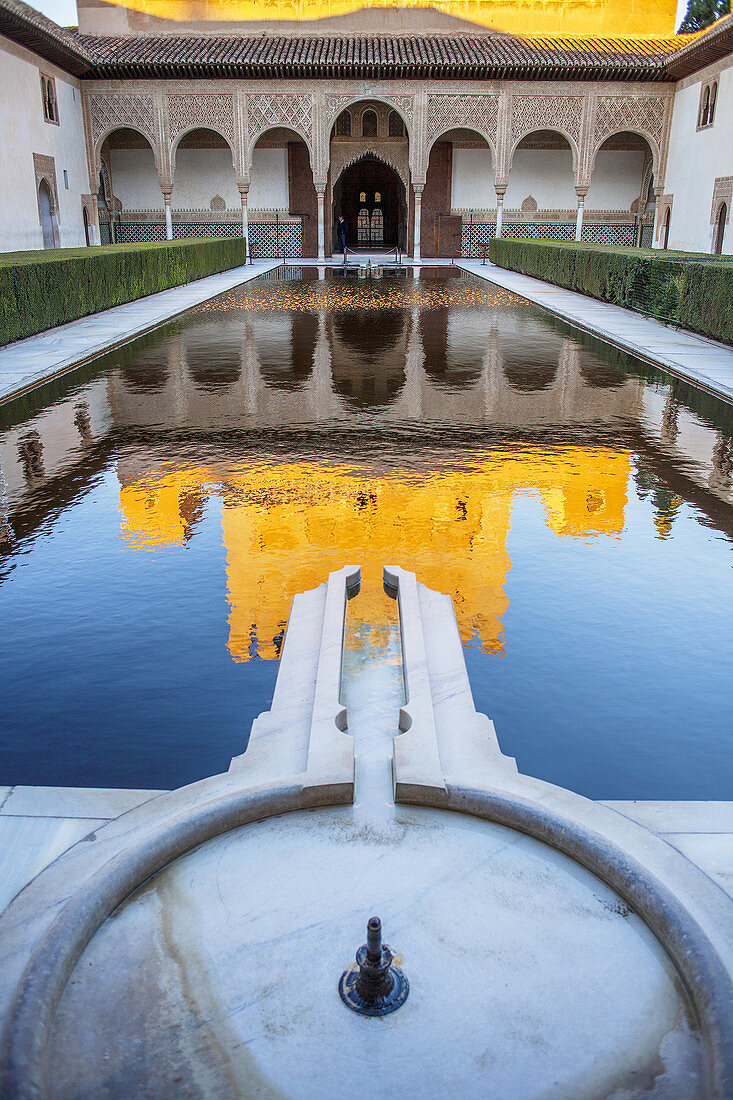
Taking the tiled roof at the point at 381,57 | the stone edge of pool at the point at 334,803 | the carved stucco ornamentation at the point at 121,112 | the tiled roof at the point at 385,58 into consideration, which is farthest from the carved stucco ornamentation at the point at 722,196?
the stone edge of pool at the point at 334,803

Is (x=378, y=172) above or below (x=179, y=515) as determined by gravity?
above

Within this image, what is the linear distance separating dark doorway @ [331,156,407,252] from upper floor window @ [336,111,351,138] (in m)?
3.16

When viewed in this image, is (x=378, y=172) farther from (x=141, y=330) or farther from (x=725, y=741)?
(x=725, y=741)

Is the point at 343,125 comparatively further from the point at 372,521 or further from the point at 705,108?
the point at 372,521

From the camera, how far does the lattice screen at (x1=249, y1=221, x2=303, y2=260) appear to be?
29125mm

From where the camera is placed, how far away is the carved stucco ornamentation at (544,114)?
25938 millimetres

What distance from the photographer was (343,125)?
28.5 meters

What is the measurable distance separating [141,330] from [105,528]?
310 inches

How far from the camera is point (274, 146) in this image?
28.3 m

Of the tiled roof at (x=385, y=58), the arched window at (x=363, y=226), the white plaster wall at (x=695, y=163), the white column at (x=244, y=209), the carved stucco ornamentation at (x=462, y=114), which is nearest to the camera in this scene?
the white plaster wall at (x=695, y=163)

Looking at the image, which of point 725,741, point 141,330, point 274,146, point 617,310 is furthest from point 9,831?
point 274,146

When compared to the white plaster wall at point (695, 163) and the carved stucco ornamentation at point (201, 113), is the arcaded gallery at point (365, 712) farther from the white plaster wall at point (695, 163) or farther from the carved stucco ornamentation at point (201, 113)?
the carved stucco ornamentation at point (201, 113)

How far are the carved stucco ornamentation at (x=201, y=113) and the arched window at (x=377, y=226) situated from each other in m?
12.7

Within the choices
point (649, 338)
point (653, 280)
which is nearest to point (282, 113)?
point (653, 280)
